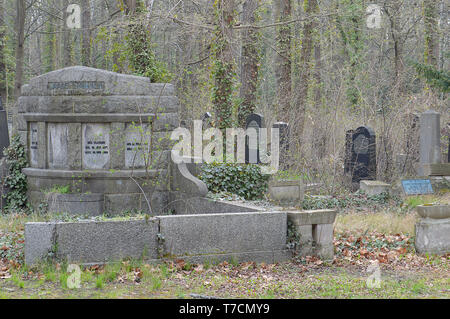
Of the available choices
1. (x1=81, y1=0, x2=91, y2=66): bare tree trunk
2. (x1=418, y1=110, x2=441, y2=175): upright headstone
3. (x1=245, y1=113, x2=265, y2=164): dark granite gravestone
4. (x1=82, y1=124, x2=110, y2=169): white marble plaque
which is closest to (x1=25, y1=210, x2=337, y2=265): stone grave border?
→ (x1=82, y1=124, x2=110, y2=169): white marble plaque

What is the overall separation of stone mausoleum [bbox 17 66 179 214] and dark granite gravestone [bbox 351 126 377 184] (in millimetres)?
5999

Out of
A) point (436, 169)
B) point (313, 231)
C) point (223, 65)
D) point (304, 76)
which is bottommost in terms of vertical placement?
point (313, 231)

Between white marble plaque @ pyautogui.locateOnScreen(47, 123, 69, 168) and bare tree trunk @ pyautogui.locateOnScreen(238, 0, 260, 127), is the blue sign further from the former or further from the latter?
white marble plaque @ pyautogui.locateOnScreen(47, 123, 69, 168)

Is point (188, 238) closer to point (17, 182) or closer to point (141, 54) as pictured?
point (17, 182)

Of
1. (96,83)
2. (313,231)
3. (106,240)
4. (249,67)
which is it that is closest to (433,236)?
(313,231)

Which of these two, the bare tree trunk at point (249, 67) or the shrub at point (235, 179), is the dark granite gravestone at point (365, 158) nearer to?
the shrub at point (235, 179)

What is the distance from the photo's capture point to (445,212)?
880 cm

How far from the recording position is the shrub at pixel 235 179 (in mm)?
10969

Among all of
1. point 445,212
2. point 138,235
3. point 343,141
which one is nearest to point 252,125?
point 343,141

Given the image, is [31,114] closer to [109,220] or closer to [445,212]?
[109,220]

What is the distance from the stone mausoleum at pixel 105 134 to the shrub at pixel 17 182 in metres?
0.80

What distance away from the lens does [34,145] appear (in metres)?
11.2

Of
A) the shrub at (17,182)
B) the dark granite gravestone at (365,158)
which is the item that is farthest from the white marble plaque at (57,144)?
the dark granite gravestone at (365,158)

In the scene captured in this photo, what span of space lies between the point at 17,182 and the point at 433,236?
25.7 ft
